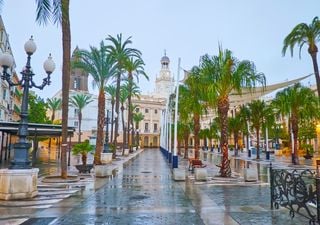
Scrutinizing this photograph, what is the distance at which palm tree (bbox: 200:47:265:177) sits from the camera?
57.2ft

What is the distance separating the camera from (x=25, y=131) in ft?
38.0

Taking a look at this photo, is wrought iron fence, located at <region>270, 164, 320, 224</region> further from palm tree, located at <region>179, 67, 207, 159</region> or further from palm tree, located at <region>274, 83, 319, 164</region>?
palm tree, located at <region>274, 83, 319, 164</region>

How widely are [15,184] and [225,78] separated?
1172cm

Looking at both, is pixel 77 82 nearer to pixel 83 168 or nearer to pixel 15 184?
pixel 83 168

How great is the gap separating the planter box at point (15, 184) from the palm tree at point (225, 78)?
400 inches

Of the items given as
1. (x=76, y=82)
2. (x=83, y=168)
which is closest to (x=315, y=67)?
(x=83, y=168)

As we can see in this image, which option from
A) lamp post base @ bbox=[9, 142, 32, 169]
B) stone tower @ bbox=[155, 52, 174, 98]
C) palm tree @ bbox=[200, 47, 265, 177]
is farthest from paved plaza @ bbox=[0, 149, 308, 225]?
stone tower @ bbox=[155, 52, 174, 98]

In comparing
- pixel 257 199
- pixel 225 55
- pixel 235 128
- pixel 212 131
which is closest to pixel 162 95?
pixel 212 131

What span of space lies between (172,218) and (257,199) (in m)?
4.16

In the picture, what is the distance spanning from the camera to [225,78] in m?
17.7

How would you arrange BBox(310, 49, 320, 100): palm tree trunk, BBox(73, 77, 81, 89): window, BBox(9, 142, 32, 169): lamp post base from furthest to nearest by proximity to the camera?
BBox(73, 77, 81, 89): window, BBox(310, 49, 320, 100): palm tree trunk, BBox(9, 142, 32, 169): lamp post base

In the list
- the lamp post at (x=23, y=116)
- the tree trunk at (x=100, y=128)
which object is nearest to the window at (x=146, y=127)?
the tree trunk at (x=100, y=128)

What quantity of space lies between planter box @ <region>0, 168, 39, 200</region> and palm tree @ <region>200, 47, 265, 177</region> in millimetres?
10148

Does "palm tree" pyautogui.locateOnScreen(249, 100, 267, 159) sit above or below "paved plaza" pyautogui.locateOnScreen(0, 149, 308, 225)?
above
